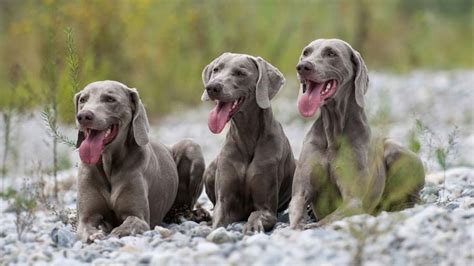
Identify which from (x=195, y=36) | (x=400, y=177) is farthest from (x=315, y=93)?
(x=195, y=36)

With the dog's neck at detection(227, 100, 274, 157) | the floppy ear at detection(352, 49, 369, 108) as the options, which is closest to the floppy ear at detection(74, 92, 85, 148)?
the dog's neck at detection(227, 100, 274, 157)

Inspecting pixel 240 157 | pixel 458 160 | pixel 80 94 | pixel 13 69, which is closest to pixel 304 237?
pixel 240 157

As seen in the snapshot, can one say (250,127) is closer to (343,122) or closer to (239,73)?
(239,73)

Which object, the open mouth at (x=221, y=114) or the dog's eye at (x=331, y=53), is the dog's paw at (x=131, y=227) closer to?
the open mouth at (x=221, y=114)

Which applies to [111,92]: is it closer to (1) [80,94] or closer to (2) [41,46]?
(1) [80,94]

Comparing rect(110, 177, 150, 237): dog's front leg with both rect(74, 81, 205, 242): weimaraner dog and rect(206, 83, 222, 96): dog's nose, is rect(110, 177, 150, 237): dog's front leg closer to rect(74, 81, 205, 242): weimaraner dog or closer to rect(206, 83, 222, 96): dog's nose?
rect(74, 81, 205, 242): weimaraner dog

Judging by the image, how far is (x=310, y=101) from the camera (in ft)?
23.1

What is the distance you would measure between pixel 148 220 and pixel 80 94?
1063 millimetres

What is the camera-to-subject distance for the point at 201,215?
8391mm

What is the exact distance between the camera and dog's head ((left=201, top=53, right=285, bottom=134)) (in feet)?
23.6

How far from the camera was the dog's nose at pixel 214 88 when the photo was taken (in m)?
7.12

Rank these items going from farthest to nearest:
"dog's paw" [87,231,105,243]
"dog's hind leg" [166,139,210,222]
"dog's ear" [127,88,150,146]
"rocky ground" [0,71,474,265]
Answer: "dog's hind leg" [166,139,210,222] < "dog's ear" [127,88,150,146] < "dog's paw" [87,231,105,243] < "rocky ground" [0,71,474,265]

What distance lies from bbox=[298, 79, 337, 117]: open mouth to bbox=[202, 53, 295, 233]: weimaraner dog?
424 millimetres

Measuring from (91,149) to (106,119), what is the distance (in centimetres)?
24
